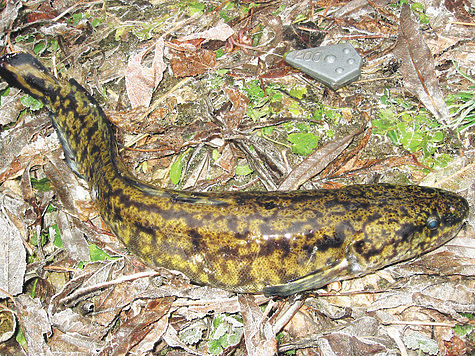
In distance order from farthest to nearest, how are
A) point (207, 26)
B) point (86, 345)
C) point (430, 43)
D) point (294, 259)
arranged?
1. point (207, 26)
2. point (430, 43)
3. point (86, 345)
4. point (294, 259)

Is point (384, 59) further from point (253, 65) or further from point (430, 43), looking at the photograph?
point (253, 65)

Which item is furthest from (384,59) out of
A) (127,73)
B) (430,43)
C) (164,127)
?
(127,73)

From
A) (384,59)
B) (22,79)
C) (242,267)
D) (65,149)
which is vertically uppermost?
(22,79)

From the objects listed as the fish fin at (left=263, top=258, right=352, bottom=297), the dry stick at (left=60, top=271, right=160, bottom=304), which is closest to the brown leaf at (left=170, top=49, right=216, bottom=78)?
the dry stick at (left=60, top=271, right=160, bottom=304)

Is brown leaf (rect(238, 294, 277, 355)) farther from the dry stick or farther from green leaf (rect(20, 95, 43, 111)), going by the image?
green leaf (rect(20, 95, 43, 111))

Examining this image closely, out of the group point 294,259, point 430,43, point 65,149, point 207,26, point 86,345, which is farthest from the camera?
point 207,26

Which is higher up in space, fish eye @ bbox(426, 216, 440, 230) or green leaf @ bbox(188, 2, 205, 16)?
green leaf @ bbox(188, 2, 205, 16)
